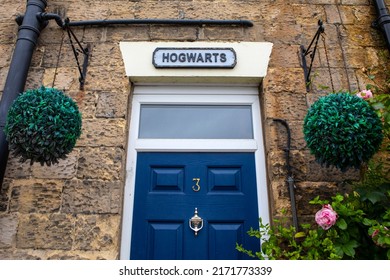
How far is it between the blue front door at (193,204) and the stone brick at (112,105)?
42cm

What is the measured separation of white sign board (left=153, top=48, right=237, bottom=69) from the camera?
9.98ft

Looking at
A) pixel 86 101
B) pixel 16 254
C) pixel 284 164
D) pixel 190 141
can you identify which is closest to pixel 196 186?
pixel 190 141

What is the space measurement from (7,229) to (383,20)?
3.84 metres

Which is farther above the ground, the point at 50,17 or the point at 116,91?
the point at 50,17

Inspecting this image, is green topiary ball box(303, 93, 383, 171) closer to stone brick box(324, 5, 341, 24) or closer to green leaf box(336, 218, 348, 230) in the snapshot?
green leaf box(336, 218, 348, 230)

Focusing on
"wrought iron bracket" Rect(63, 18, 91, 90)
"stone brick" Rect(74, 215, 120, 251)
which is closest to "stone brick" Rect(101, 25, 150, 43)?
"wrought iron bracket" Rect(63, 18, 91, 90)

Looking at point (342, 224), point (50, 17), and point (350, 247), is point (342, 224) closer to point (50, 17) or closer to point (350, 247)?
point (350, 247)

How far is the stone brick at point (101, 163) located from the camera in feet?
8.88

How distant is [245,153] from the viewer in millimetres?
2926

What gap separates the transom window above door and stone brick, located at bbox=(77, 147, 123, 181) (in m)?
0.35

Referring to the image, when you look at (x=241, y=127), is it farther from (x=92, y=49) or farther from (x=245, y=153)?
(x=92, y=49)

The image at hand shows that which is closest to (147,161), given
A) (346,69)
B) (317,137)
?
(317,137)

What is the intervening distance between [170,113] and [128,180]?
74 cm

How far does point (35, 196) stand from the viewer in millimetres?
2658
